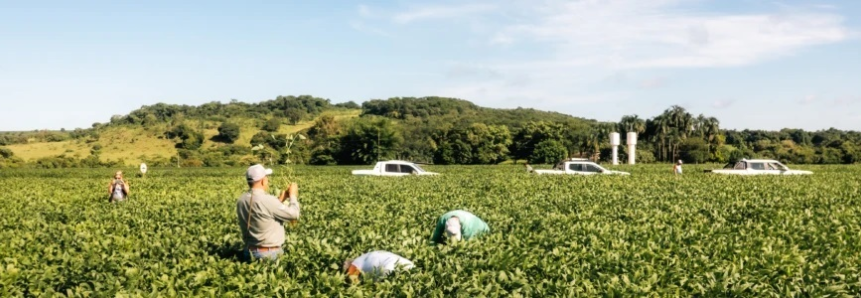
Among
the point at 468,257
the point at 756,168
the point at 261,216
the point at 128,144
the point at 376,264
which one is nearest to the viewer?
the point at 376,264

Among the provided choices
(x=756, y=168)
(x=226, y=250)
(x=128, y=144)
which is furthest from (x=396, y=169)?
(x=128, y=144)

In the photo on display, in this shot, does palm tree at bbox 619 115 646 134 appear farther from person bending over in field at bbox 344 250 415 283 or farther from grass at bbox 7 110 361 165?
person bending over in field at bbox 344 250 415 283

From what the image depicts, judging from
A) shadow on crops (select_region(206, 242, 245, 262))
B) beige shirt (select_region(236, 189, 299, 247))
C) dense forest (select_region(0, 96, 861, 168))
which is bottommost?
shadow on crops (select_region(206, 242, 245, 262))

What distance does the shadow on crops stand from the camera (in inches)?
322

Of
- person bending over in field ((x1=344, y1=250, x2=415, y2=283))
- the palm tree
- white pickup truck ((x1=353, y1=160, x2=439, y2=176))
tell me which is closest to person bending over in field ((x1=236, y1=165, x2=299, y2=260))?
person bending over in field ((x1=344, y1=250, x2=415, y2=283))

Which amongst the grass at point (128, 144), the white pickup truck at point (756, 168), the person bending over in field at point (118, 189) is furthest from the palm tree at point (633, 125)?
the person bending over in field at point (118, 189)

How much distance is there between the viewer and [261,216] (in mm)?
7539

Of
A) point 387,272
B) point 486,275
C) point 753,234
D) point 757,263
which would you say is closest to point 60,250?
point 387,272

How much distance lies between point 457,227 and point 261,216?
2.35 meters

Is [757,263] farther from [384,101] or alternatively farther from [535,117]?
[384,101]

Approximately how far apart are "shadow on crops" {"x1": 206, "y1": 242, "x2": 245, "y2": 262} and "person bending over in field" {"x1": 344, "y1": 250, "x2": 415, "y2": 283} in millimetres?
1693

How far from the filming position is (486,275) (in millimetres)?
6332

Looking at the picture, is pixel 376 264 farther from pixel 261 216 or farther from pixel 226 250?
pixel 226 250

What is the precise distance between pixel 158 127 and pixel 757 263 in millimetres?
143391
